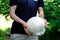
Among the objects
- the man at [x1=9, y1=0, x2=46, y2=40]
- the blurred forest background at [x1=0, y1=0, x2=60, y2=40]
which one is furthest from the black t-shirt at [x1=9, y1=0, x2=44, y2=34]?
the blurred forest background at [x1=0, y1=0, x2=60, y2=40]

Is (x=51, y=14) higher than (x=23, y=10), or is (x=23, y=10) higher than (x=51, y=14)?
(x=23, y=10)

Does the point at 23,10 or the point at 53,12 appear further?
the point at 53,12

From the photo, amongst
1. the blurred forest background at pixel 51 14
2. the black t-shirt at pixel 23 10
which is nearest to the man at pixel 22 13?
the black t-shirt at pixel 23 10

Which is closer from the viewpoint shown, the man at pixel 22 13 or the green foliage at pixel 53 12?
the man at pixel 22 13

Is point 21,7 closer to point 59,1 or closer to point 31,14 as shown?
point 31,14

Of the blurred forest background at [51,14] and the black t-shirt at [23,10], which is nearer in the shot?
the black t-shirt at [23,10]

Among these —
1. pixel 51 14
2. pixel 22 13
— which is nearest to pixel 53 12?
pixel 51 14

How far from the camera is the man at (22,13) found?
173 inches

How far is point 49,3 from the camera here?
18.2 feet

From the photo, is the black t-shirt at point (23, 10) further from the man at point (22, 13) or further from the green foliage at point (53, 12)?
the green foliage at point (53, 12)

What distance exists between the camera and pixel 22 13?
4531mm

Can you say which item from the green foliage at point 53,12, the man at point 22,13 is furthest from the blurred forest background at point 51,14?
the man at point 22,13

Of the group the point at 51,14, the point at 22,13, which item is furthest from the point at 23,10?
the point at 51,14

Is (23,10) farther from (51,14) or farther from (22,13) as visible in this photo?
(51,14)
